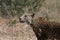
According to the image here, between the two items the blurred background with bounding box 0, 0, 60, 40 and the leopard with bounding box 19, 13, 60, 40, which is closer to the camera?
the leopard with bounding box 19, 13, 60, 40

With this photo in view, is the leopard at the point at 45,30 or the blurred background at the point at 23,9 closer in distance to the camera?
the leopard at the point at 45,30

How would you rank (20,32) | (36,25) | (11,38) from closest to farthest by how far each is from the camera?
(36,25) → (11,38) → (20,32)

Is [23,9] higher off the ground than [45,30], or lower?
higher

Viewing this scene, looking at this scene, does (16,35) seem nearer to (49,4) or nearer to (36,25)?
(36,25)

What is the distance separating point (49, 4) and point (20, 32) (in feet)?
7.82

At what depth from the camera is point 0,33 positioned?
659cm

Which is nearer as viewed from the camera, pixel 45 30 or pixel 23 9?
pixel 45 30

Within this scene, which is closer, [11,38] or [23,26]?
[11,38]

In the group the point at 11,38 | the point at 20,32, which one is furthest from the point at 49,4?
the point at 11,38

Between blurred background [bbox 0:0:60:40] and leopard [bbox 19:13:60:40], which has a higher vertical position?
blurred background [bbox 0:0:60:40]

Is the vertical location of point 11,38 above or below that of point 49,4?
below

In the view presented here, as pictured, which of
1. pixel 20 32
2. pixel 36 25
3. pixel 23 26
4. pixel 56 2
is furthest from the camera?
pixel 56 2

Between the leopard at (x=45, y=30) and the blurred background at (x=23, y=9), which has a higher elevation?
the blurred background at (x=23, y=9)

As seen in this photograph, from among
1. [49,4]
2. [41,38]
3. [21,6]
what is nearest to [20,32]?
[41,38]
